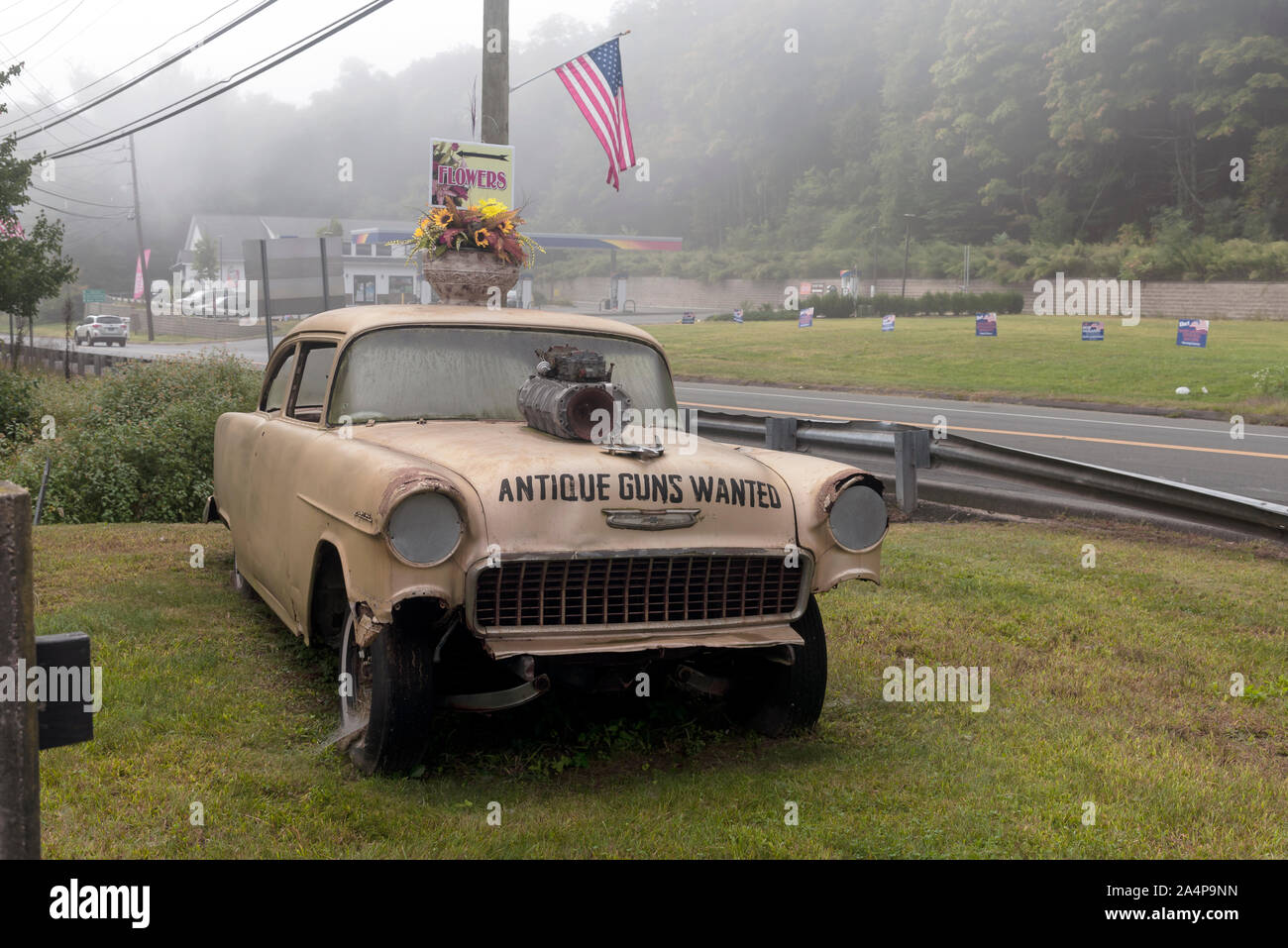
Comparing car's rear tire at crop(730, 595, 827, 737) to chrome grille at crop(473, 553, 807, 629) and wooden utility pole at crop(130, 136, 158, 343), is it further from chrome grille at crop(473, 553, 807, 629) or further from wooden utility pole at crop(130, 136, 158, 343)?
wooden utility pole at crop(130, 136, 158, 343)

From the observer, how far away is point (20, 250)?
23.0 meters

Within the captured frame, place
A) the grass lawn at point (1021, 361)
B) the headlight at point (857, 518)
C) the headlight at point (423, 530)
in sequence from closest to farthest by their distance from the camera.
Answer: the headlight at point (423, 530) < the headlight at point (857, 518) < the grass lawn at point (1021, 361)

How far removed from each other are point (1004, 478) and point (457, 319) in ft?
17.9

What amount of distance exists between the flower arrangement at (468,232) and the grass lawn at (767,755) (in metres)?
2.47

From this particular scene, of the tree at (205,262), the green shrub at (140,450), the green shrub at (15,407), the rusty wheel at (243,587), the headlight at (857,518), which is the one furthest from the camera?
the tree at (205,262)

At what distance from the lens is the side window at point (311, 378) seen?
19.5 feet

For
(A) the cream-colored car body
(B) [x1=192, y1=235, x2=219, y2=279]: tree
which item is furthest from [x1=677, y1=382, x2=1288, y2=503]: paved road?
(B) [x1=192, y1=235, x2=219, y2=279]: tree

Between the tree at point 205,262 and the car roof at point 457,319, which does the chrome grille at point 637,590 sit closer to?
the car roof at point 457,319

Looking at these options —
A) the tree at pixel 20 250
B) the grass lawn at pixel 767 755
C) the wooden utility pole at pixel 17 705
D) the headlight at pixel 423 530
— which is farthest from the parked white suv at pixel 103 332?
the wooden utility pole at pixel 17 705

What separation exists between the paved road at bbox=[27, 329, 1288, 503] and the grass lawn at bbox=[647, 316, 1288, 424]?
182 cm

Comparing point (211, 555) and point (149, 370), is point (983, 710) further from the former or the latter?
point (149, 370)

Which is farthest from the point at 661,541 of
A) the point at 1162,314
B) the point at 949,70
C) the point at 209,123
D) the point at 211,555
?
the point at 209,123

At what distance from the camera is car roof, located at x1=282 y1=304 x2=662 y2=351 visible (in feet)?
17.8

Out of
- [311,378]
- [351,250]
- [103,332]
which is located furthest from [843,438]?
[351,250]
